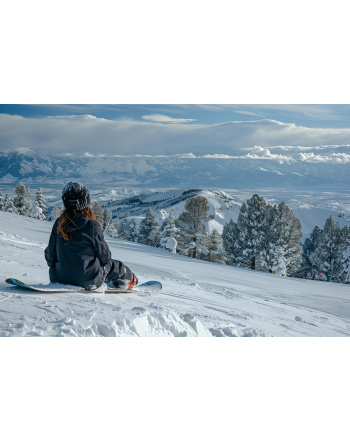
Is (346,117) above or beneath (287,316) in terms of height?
above

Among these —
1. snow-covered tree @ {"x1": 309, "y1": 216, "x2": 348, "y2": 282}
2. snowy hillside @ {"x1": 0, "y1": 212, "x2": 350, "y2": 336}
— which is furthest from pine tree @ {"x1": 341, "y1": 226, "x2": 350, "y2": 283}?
snowy hillside @ {"x1": 0, "y1": 212, "x2": 350, "y2": 336}

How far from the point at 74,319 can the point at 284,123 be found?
728 centimetres

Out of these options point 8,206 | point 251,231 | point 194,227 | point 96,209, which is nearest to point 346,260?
point 251,231

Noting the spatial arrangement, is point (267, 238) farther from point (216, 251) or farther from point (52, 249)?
point (52, 249)

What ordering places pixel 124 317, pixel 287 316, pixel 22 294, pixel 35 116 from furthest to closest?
pixel 35 116 → pixel 287 316 → pixel 22 294 → pixel 124 317

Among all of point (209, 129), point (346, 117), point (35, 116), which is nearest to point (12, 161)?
point (35, 116)

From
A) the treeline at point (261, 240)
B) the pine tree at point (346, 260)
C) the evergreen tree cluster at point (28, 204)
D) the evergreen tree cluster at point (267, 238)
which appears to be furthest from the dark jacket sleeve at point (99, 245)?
the pine tree at point (346, 260)

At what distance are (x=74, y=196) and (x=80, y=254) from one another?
681 millimetres

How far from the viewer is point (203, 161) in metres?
11.9

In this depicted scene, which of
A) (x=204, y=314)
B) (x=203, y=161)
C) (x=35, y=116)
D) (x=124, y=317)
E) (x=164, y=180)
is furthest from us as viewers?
(x=164, y=180)

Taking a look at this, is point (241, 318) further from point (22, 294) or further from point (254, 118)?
point (254, 118)

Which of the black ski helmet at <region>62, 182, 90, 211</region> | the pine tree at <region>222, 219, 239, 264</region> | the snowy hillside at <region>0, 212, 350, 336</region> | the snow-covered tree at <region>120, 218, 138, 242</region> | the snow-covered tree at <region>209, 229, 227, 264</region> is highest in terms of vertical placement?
the black ski helmet at <region>62, 182, 90, 211</region>

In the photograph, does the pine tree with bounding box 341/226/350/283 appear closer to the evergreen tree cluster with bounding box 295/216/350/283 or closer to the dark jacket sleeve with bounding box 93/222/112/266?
the evergreen tree cluster with bounding box 295/216/350/283

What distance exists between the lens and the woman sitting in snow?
358 cm
